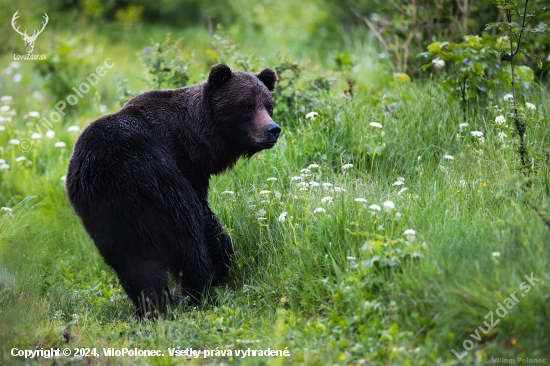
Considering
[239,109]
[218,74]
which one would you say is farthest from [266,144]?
[218,74]

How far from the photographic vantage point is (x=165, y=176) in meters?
4.26

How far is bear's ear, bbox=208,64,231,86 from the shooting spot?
184 inches

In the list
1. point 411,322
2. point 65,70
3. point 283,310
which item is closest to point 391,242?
point 411,322

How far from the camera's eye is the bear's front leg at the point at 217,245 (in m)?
4.75

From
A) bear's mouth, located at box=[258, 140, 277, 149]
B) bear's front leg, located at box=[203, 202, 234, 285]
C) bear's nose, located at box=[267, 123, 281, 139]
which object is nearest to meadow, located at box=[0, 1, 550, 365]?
bear's front leg, located at box=[203, 202, 234, 285]

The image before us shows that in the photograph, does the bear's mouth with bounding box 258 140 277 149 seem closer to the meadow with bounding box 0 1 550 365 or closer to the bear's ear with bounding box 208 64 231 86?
the meadow with bounding box 0 1 550 365

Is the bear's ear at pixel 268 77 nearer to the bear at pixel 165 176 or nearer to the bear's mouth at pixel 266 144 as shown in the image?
the bear at pixel 165 176

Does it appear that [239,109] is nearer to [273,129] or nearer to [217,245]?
[273,129]

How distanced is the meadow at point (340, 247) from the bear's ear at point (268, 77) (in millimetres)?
883

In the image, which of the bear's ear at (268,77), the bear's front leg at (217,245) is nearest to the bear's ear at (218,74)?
the bear's ear at (268,77)

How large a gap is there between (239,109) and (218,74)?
40 cm

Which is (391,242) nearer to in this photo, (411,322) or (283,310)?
(411,322)

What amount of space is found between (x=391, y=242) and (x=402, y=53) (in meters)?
5.50

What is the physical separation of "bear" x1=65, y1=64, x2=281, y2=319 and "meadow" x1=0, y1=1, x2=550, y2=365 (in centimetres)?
34
